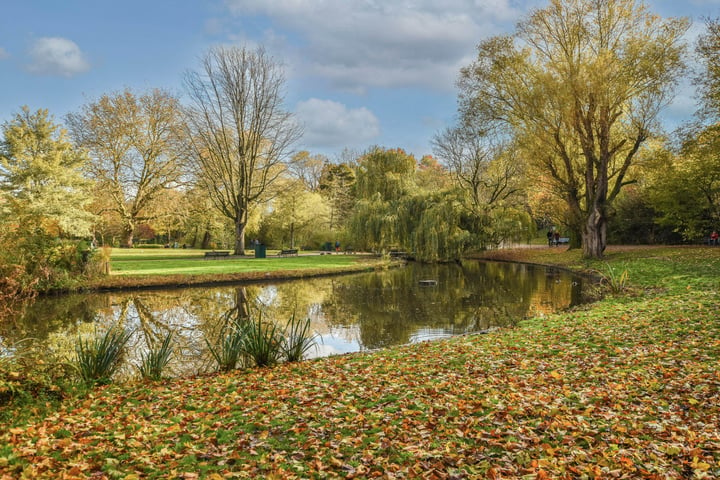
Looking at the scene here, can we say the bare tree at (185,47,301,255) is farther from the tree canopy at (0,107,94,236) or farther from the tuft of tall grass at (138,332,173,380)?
the tuft of tall grass at (138,332,173,380)

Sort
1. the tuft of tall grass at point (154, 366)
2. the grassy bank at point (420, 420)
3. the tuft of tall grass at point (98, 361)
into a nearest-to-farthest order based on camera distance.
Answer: the grassy bank at point (420, 420)
the tuft of tall grass at point (98, 361)
the tuft of tall grass at point (154, 366)

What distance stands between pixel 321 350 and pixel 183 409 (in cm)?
394

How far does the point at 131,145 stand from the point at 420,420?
35.9m

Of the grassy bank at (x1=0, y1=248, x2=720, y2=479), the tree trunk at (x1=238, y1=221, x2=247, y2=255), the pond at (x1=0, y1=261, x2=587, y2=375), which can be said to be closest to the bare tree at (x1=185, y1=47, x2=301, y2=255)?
the tree trunk at (x1=238, y1=221, x2=247, y2=255)

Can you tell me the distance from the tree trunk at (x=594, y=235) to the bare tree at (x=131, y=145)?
2825 centimetres

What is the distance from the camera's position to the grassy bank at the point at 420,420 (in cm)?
324

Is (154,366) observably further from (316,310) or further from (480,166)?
(480,166)

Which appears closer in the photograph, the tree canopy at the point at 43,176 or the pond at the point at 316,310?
the pond at the point at 316,310

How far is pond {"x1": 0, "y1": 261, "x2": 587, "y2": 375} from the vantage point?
9.09 meters

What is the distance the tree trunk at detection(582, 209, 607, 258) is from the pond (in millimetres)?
4663

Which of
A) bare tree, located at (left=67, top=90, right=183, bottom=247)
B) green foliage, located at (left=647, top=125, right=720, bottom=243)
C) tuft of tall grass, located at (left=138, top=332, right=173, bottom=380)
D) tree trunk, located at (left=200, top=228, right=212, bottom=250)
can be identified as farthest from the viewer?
tree trunk, located at (left=200, top=228, right=212, bottom=250)

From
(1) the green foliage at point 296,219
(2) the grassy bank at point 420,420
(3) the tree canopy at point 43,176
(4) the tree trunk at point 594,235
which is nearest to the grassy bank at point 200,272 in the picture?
(3) the tree canopy at point 43,176

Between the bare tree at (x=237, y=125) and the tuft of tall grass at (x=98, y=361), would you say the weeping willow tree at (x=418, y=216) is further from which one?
the tuft of tall grass at (x=98, y=361)

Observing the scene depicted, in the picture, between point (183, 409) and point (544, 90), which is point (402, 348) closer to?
point (183, 409)
